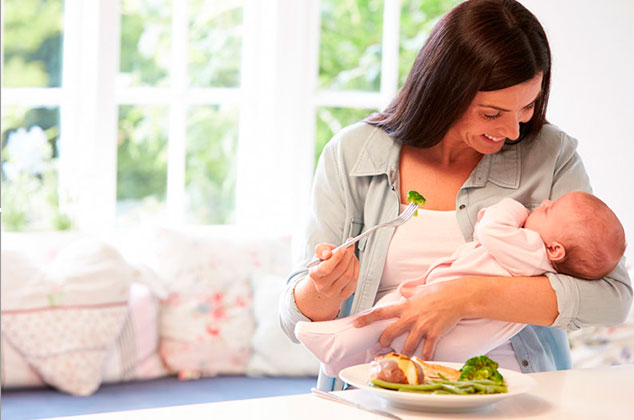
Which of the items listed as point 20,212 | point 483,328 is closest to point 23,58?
point 20,212

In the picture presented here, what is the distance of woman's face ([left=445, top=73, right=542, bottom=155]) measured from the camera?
5.27 ft

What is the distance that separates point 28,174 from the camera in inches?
133

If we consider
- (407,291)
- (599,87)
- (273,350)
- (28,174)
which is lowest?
(273,350)

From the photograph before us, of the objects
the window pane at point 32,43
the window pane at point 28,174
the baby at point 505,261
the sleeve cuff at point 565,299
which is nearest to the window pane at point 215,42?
the window pane at point 32,43

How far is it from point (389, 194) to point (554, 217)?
333 mm

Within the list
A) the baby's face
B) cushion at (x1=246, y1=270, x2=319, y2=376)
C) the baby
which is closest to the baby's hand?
the baby

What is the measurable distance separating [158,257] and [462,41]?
1.96 meters

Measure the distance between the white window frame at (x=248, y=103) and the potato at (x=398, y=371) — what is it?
242 centimetres

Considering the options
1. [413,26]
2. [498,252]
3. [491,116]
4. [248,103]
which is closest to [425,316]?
[498,252]

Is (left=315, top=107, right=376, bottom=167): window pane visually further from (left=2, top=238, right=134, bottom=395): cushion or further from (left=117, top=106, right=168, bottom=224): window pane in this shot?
(left=2, top=238, right=134, bottom=395): cushion

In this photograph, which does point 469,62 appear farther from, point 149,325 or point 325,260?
point 149,325

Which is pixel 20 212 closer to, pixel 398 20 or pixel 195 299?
pixel 195 299

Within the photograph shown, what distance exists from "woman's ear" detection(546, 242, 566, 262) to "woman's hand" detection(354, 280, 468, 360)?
0.62 feet

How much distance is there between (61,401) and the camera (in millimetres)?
2859
